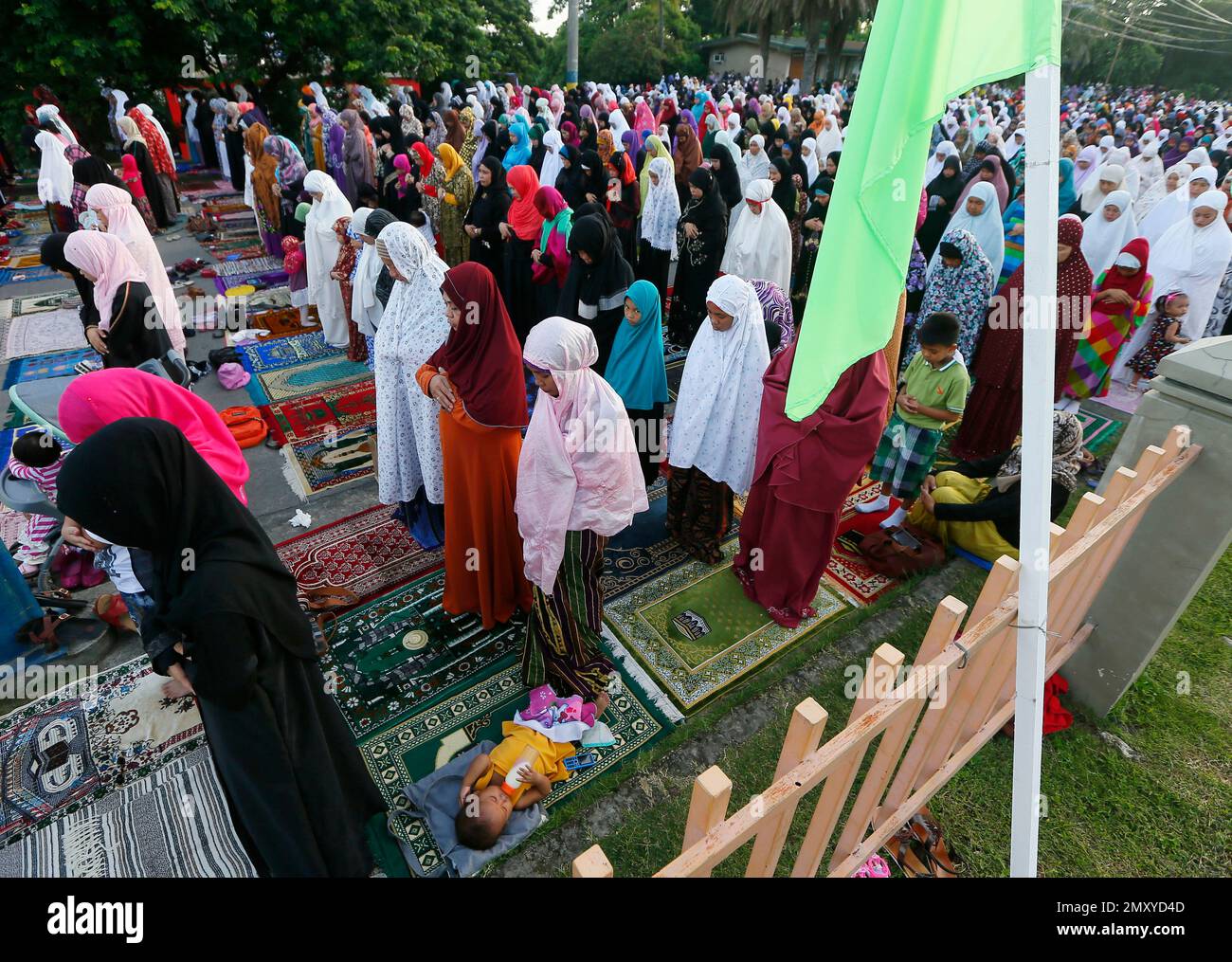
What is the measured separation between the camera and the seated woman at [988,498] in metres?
3.79

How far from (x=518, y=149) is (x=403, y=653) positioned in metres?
8.38

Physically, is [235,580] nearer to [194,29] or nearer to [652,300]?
[652,300]

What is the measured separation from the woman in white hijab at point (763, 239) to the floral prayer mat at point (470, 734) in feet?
15.2

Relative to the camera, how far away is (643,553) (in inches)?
180

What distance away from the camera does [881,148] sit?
1.26 m

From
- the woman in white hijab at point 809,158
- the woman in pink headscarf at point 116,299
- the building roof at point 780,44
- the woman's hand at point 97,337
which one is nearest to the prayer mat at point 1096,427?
the woman in white hijab at point 809,158

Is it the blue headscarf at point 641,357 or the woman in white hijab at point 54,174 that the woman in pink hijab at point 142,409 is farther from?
the woman in white hijab at point 54,174

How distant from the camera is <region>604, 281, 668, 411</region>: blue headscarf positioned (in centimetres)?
427

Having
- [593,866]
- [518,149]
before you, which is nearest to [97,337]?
[593,866]

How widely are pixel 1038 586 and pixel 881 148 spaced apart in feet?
2.97

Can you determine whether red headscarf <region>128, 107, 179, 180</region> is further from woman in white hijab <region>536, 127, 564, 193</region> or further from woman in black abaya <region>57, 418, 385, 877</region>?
woman in black abaya <region>57, 418, 385, 877</region>

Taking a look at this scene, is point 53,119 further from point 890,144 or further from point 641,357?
point 890,144

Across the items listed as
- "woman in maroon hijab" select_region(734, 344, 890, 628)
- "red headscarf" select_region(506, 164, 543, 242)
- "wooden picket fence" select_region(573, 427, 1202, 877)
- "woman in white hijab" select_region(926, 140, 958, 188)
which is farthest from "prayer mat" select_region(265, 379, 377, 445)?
"woman in white hijab" select_region(926, 140, 958, 188)
